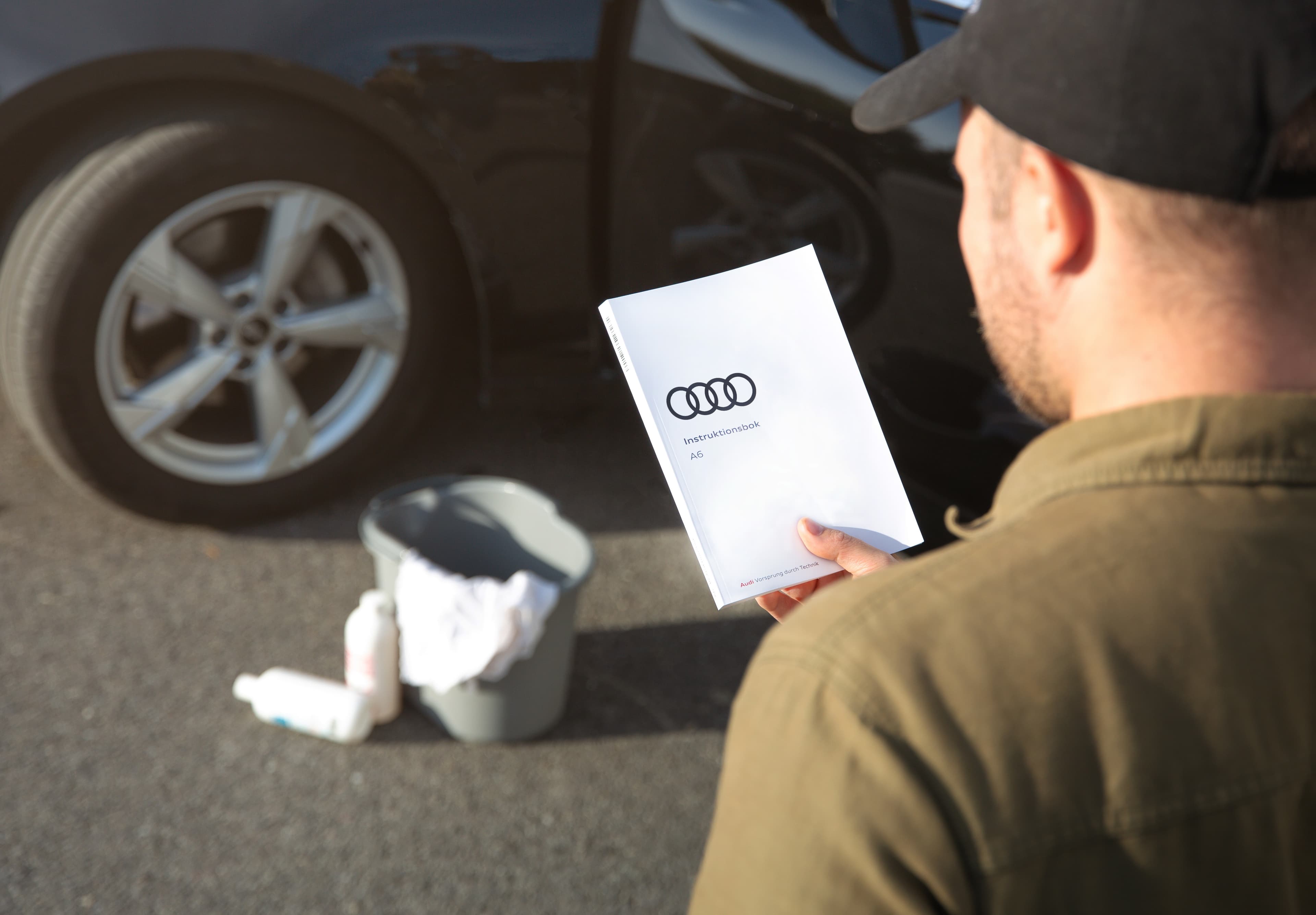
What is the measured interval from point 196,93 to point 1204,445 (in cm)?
254

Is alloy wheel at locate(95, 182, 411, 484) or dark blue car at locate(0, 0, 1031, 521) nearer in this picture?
dark blue car at locate(0, 0, 1031, 521)

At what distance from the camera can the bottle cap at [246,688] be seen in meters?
2.42

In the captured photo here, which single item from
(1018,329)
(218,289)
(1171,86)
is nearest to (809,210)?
(218,289)

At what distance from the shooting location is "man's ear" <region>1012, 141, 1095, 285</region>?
0.78m

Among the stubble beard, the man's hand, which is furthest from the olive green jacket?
the man's hand

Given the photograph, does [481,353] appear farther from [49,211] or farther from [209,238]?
[49,211]

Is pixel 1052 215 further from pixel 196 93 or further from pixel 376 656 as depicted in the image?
pixel 196 93

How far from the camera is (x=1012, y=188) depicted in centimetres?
84

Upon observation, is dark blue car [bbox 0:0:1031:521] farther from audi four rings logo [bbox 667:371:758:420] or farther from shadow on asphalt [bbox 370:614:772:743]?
audi four rings logo [bbox 667:371:758:420]

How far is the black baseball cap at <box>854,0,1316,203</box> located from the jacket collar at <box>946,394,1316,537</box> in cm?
13

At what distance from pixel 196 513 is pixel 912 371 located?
1747 millimetres

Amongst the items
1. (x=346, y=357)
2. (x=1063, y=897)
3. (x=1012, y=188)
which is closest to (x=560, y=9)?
(x=346, y=357)

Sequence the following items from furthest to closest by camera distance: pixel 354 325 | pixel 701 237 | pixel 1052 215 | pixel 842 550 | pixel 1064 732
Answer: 1. pixel 354 325
2. pixel 701 237
3. pixel 842 550
4. pixel 1052 215
5. pixel 1064 732

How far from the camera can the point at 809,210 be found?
2488 mm
